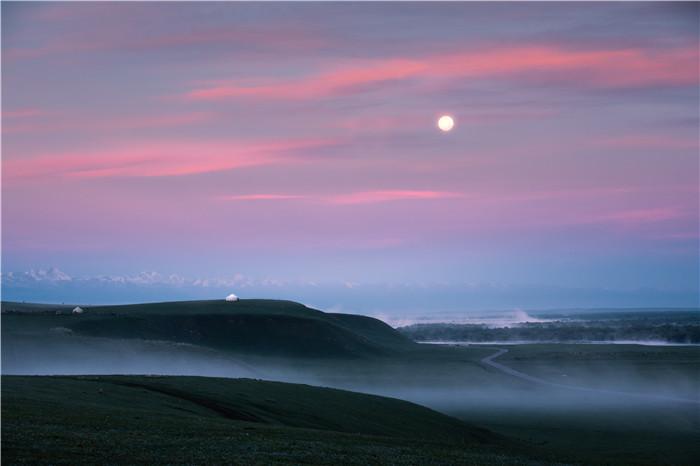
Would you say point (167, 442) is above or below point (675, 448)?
above

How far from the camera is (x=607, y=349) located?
14362 cm

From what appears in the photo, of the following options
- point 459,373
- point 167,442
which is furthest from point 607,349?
point 167,442

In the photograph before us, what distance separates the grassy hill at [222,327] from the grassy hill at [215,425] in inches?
2687

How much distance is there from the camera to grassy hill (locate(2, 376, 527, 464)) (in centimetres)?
2866

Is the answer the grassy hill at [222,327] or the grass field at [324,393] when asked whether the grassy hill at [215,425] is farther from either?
the grassy hill at [222,327]

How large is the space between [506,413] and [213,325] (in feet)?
242

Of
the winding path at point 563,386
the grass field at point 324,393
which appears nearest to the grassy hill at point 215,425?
the grass field at point 324,393

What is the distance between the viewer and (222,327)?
136500 mm

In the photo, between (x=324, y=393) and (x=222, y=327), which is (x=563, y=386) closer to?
(x=324, y=393)

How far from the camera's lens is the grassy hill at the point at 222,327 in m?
122

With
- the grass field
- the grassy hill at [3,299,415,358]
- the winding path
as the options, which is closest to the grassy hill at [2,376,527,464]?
the grass field

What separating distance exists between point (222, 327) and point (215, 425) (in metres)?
100

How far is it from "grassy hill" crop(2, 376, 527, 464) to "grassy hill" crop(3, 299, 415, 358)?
6826 cm

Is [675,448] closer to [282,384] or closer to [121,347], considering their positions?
[282,384]
